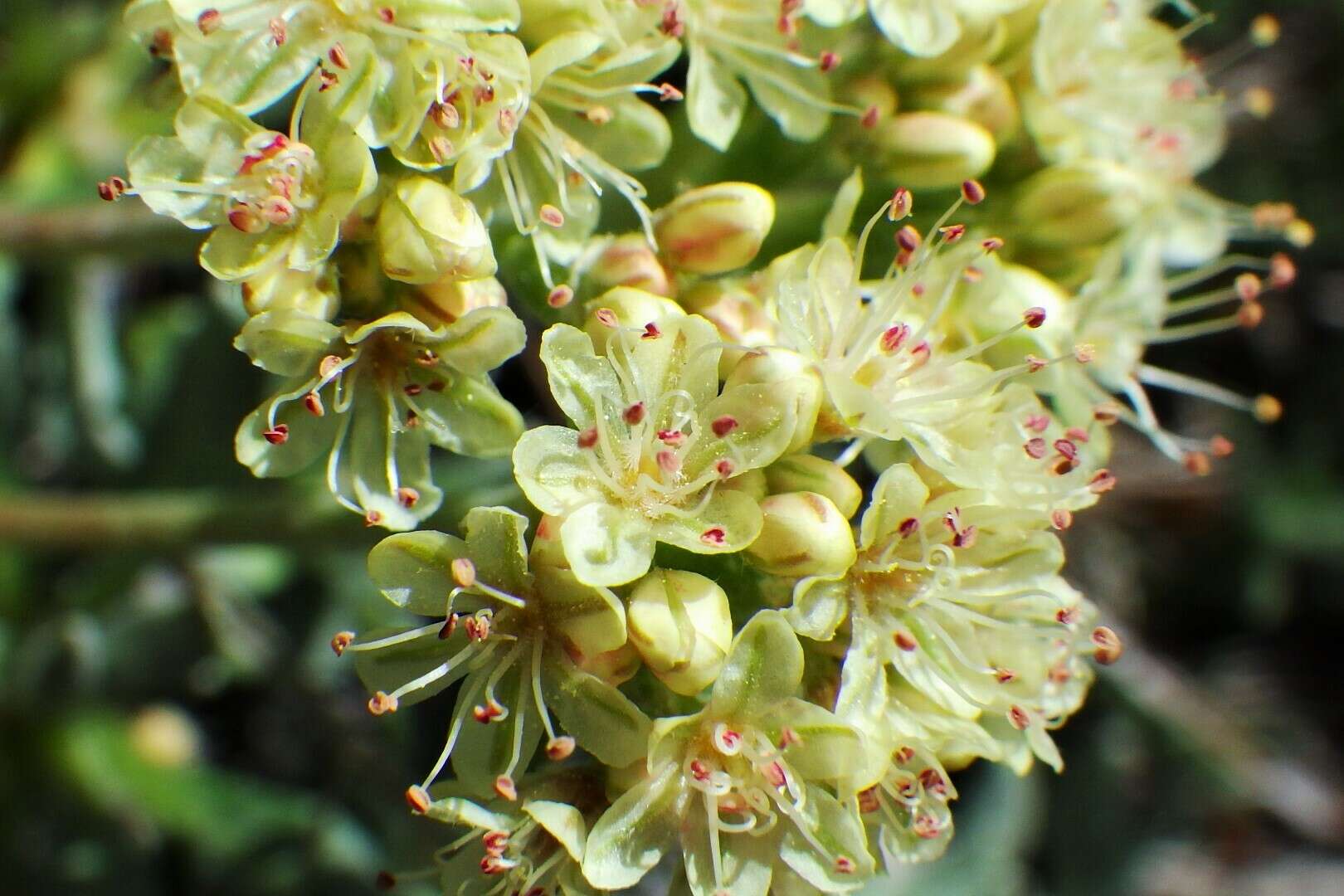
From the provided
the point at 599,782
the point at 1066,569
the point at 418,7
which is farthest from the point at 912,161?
the point at 1066,569

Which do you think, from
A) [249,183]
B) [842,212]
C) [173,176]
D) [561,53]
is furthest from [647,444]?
[173,176]

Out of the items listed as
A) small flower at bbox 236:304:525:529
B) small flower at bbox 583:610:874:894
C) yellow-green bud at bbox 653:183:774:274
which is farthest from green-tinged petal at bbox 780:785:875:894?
yellow-green bud at bbox 653:183:774:274

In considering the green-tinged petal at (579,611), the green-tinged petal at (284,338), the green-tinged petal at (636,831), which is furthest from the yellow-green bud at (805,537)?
the green-tinged petal at (284,338)

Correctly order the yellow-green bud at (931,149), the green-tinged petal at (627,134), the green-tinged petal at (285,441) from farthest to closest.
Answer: the yellow-green bud at (931,149) → the green-tinged petal at (627,134) → the green-tinged petal at (285,441)

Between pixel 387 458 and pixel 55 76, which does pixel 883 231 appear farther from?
pixel 55 76

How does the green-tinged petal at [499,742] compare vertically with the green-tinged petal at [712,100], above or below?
below

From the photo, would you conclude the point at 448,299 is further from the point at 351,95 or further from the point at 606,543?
the point at 606,543

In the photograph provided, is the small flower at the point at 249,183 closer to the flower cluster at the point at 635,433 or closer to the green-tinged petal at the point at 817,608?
the flower cluster at the point at 635,433
